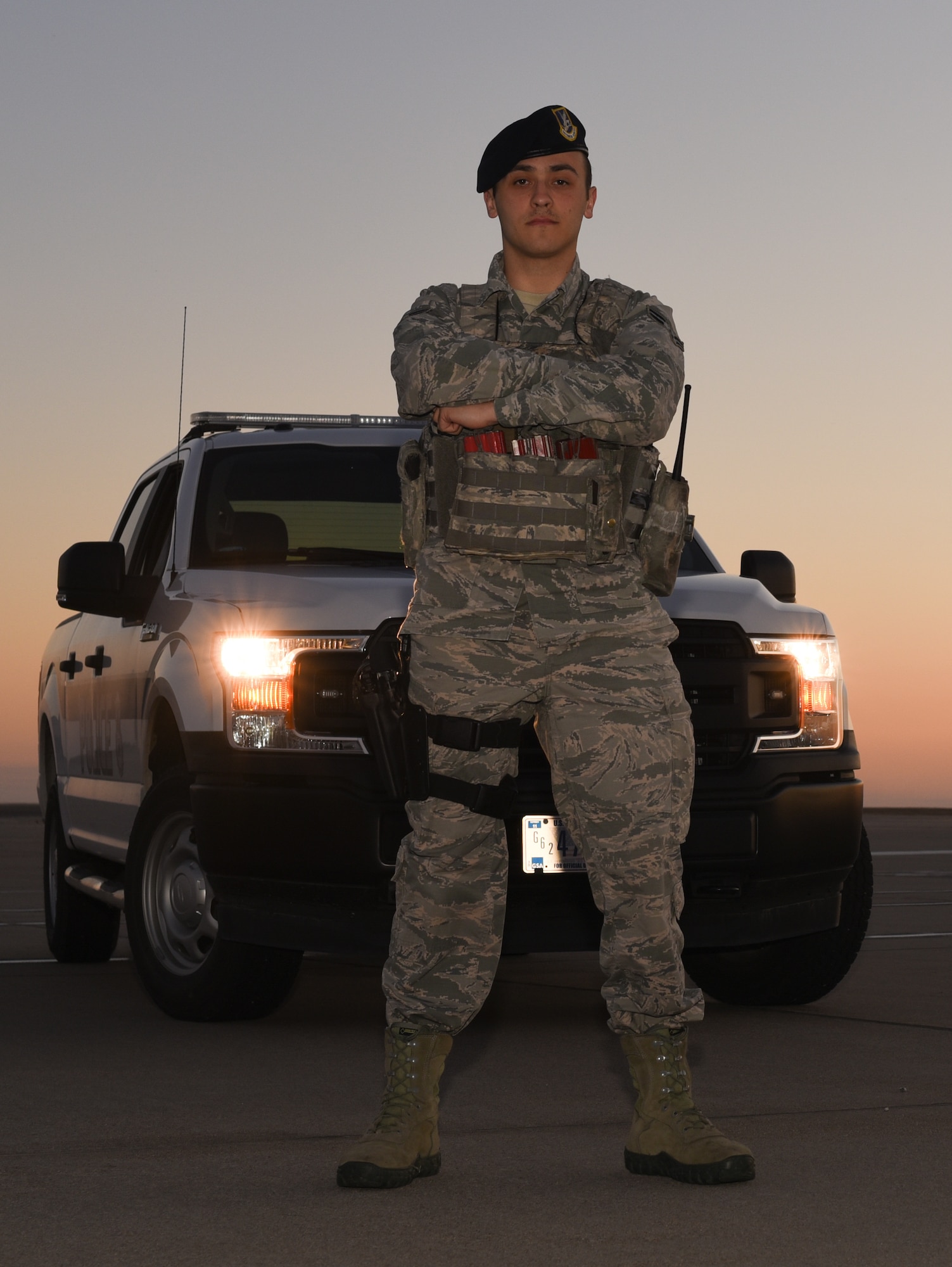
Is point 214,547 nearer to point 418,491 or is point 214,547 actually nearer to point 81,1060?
point 81,1060

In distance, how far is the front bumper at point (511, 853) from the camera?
541cm

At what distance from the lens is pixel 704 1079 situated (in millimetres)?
5051

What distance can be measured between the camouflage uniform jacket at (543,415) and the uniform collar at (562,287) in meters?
0.13

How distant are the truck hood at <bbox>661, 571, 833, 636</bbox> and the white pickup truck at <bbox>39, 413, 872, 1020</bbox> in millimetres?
10

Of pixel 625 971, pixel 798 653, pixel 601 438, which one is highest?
pixel 601 438

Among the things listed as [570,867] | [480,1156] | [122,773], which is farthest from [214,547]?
[480,1156]

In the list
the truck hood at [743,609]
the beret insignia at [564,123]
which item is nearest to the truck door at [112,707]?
the truck hood at [743,609]

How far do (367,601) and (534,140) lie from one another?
1.83 metres

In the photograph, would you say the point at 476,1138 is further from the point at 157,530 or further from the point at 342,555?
the point at 157,530

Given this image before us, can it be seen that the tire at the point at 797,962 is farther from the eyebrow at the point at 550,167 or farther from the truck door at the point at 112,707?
the eyebrow at the point at 550,167

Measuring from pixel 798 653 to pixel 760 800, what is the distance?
20.0 inches

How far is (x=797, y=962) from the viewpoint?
6.60 m

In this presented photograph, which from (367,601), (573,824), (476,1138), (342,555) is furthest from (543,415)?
(342,555)

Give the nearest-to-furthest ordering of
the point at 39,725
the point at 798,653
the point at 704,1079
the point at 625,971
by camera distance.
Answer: the point at 625,971 < the point at 704,1079 < the point at 798,653 < the point at 39,725
